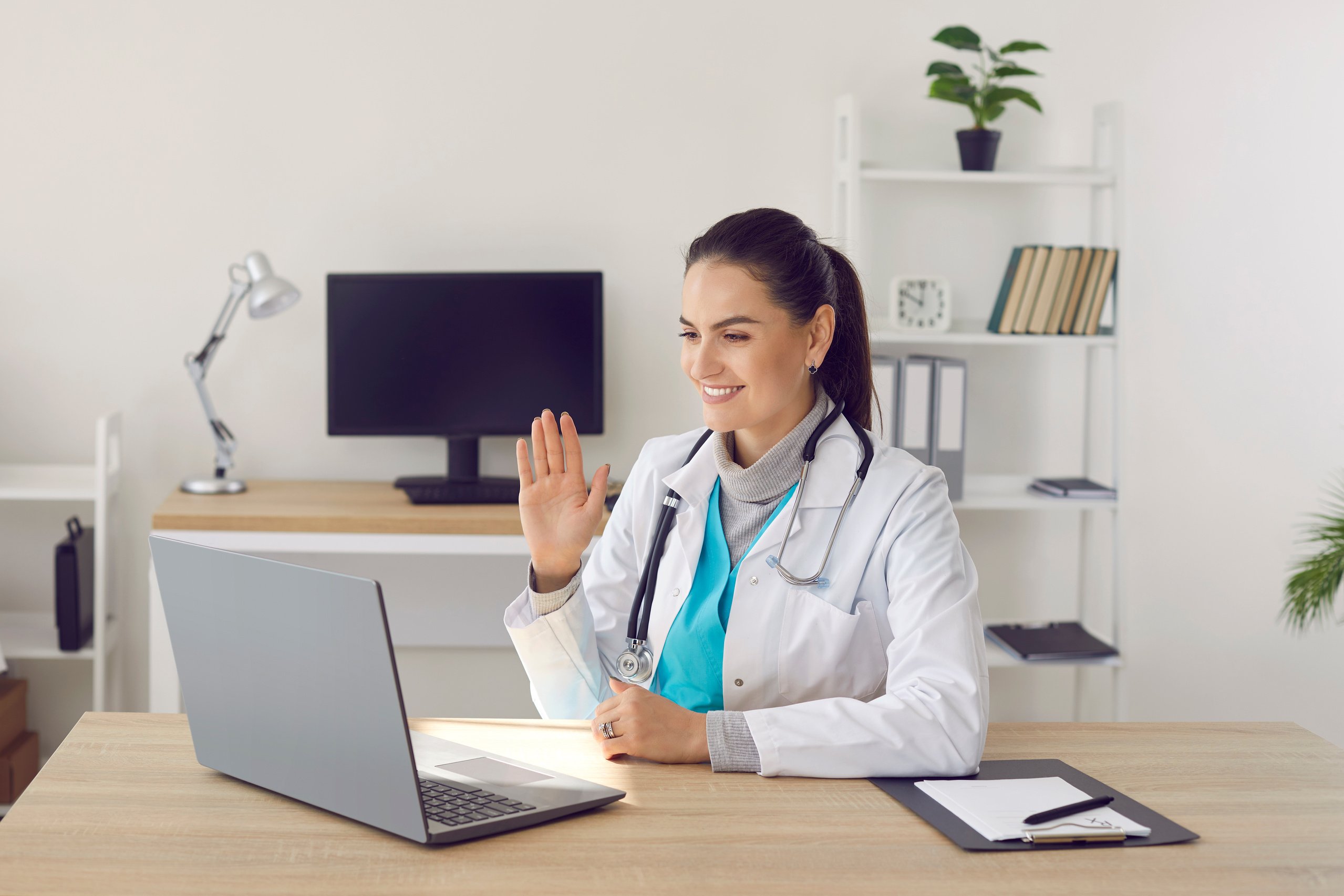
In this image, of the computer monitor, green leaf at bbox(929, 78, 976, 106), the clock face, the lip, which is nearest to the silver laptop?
the lip

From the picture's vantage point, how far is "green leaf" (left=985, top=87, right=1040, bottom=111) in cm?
285

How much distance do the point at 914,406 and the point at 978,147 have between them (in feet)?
2.24

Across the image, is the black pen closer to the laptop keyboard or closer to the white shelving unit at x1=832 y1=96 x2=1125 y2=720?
the laptop keyboard

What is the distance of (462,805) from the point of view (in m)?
1.10

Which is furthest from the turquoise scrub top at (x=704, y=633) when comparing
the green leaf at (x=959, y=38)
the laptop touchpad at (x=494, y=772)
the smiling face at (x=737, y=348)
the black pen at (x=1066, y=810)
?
the green leaf at (x=959, y=38)

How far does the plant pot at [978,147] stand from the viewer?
293cm

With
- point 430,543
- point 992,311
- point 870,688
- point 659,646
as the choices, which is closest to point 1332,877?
point 870,688

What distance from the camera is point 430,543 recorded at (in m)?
2.70

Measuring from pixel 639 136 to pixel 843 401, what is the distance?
1.62 m

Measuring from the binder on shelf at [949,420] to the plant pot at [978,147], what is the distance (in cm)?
50

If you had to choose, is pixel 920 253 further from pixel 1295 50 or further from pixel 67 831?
pixel 67 831

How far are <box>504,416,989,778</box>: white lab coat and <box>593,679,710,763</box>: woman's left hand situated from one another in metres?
0.07

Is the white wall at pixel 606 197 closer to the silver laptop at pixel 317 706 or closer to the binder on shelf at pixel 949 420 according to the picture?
the binder on shelf at pixel 949 420

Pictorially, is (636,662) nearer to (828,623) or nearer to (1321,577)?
(828,623)
